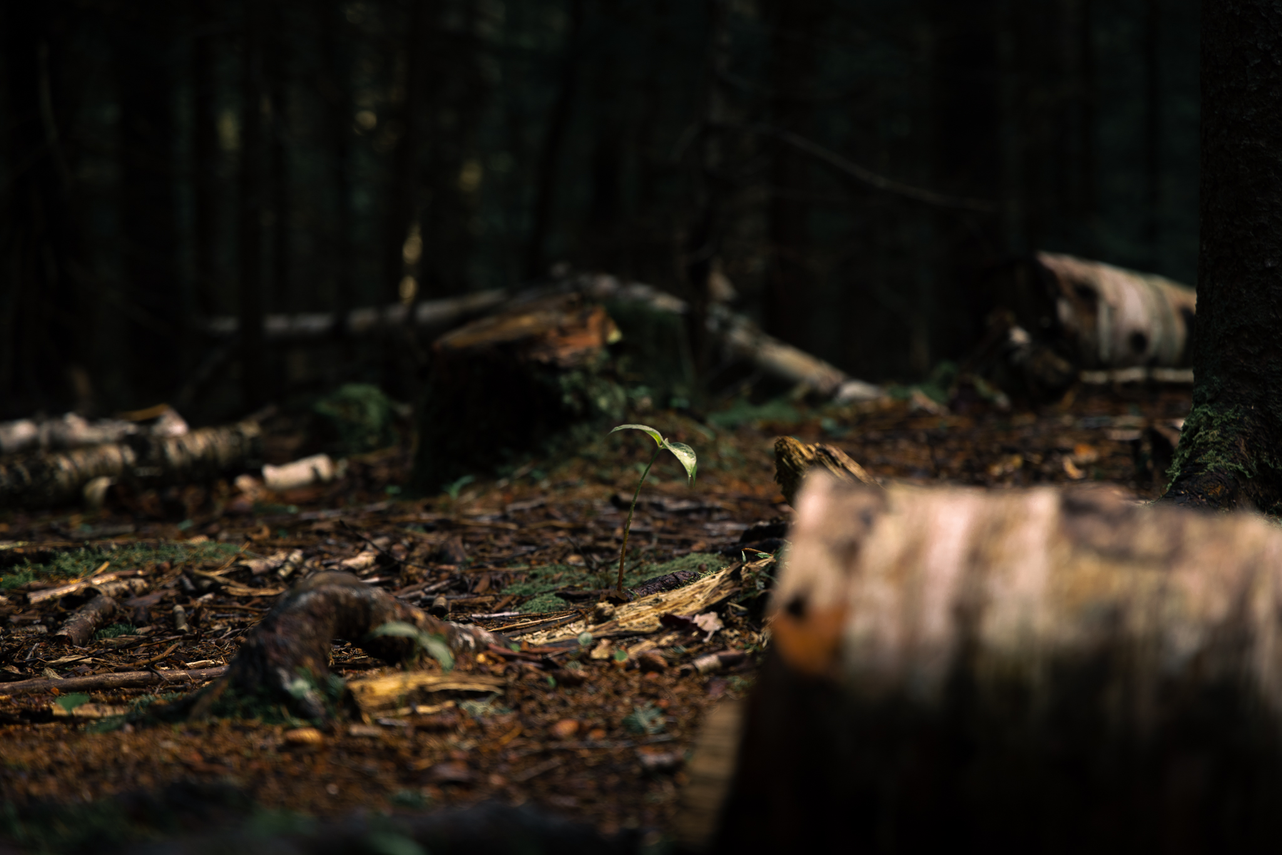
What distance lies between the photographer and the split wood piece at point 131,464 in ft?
19.9

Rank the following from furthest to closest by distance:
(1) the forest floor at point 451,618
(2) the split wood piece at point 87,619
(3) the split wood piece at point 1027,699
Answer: (2) the split wood piece at point 87,619
(1) the forest floor at point 451,618
(3) the split wood piece at point 1027,699

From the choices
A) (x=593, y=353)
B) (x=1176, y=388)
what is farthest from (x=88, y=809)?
(x=1176, y=388)

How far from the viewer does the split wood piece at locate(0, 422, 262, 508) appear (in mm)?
6051

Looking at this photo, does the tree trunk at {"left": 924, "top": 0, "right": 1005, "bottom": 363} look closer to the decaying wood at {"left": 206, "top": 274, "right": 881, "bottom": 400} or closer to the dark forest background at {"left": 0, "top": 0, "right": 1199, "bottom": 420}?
the dark forest background at {"left": 0, "top": 0, "right": 1199, "bottom": 420}

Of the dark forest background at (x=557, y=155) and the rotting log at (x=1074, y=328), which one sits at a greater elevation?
the dark forest background at (x=557, y=155)

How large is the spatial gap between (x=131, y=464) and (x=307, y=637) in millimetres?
5084

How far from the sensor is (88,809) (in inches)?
61.6

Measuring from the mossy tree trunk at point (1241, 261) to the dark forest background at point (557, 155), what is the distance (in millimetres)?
3934

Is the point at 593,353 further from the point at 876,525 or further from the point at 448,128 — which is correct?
the point at 448,128

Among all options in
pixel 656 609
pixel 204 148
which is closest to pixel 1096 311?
pixel 656 609

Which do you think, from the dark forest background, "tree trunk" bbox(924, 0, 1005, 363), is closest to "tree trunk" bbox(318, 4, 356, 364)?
the dark forest background

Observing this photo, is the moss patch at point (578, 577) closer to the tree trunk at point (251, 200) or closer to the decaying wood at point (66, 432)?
the decaying wood at point (66, 432)

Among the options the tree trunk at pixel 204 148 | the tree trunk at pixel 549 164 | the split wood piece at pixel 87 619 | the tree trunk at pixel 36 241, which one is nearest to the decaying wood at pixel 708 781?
the split wood piece at pixel 87 619

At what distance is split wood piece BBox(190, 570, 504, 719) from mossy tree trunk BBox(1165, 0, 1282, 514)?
8.47 ft
